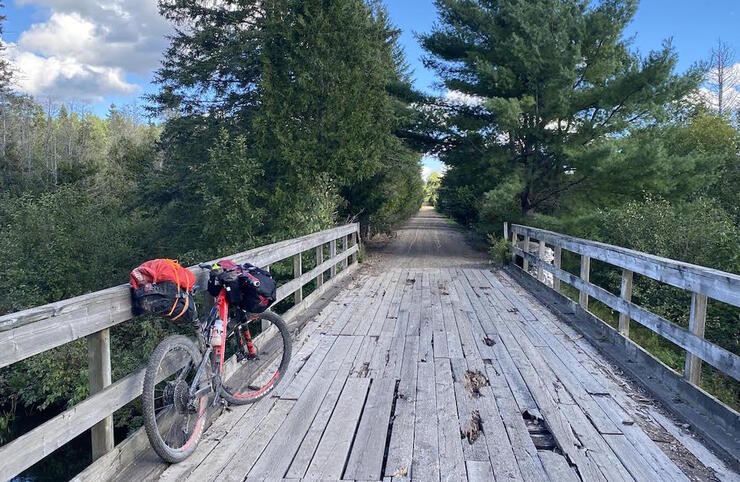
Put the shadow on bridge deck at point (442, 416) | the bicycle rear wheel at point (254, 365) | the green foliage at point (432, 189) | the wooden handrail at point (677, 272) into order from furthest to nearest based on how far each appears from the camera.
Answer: the green foliage at point (432, 189)
the bicycle rear wheel at point (254, 365)
the wooden handrail at point (677, 272)
the shadow on bridge deck at point (442, 416)

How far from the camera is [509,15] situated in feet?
44.7

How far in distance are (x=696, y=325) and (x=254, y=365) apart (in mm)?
3268

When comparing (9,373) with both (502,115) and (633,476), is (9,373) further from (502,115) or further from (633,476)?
(502,115)

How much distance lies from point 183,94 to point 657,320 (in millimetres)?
16332

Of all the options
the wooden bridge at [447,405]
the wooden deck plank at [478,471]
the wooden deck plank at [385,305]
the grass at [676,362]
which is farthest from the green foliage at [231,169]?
the wooden deck plank at [478,471]

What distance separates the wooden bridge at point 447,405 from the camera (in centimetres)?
261

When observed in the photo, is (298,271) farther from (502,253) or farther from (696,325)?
(502,253)

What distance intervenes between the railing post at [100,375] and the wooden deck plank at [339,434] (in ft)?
3.37

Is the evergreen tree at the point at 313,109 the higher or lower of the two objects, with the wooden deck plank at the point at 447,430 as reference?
higher

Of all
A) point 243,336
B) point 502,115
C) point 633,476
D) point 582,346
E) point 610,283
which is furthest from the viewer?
point 502,115

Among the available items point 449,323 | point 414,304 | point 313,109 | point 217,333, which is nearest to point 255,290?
point 217,333

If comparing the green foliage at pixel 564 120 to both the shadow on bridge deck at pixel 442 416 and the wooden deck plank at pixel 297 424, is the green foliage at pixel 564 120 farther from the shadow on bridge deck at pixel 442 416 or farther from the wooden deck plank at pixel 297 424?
the wooden deck plank at pixel 297 424

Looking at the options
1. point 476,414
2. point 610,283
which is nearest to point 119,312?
point 476,414

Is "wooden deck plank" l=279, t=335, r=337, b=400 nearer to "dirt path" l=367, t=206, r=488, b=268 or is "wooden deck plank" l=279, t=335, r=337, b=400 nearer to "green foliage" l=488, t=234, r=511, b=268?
"green foliage" l=488, t=234, r=511, b=268
